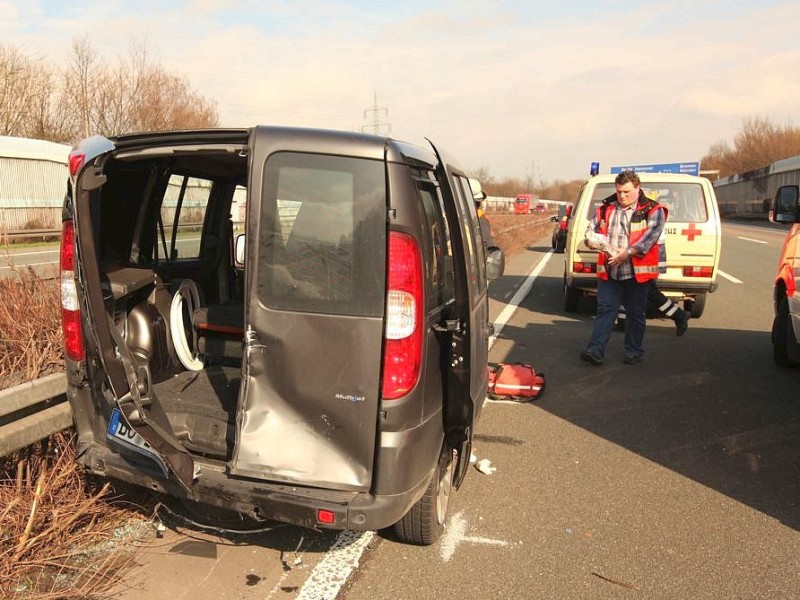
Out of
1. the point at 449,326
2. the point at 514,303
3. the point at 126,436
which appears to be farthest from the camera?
the point at 514,303

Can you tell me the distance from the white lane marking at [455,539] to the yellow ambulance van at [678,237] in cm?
594

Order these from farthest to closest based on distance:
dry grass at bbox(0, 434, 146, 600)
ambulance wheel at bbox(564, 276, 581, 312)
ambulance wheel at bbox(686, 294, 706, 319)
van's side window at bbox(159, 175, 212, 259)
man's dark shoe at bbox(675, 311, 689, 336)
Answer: ambulance wheel at bbox(564, 276, 581, 312) < ambulance wheel at bbox(686, 294, 706, 319) < man's dark shoe at bbox(675, 311, 689, 336) < van's side window at bbox(159, 175, 212, 259) < dry grass at bbox(0, 434, 146, 600)

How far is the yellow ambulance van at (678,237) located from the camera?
8.56 meters

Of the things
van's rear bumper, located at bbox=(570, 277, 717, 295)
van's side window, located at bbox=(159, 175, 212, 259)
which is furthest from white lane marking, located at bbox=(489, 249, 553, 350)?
van's side window, located at bbox=(159, 175, 212, 259)

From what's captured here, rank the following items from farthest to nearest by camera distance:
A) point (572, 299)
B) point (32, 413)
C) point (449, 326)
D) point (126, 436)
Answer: point (572, 299) → point (32, 413) → point (126, 436) → point (449, 326)

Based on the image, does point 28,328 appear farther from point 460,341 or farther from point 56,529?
point 460,341

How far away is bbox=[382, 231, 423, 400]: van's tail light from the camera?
2.54 metres

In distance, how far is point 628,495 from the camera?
3.78 metres

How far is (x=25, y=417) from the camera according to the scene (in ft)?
10.00

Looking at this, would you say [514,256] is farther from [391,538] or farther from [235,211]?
[391,538]

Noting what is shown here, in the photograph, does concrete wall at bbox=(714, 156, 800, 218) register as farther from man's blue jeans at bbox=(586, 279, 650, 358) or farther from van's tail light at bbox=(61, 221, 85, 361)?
van's tail light at bbox=(61, 221, 85, 361)

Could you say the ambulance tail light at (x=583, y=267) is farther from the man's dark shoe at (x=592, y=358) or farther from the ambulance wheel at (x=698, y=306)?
the man's dark shoe at (x=592, y=358)

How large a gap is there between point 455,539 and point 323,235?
68.0 inches

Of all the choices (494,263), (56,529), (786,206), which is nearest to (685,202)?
(786,206)
